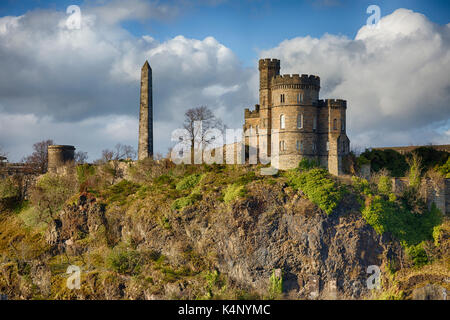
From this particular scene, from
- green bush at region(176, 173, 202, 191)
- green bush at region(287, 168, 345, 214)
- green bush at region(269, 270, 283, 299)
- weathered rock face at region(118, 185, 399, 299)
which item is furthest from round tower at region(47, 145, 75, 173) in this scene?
green bush at region(269, 270, 283, 299)

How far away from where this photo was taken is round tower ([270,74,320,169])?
187 feet

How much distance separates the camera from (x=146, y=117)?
6419 cm

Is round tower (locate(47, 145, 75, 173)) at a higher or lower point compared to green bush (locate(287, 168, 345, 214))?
higher

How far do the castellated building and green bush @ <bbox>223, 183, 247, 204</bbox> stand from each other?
6165mm

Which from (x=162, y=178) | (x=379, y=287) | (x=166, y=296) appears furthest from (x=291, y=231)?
(x=162, y=178)

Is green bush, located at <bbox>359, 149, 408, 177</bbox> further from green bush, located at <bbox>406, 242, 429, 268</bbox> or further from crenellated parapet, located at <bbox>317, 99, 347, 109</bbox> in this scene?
green bush, located at <bbox>406, 242, 429, 268</bbox>

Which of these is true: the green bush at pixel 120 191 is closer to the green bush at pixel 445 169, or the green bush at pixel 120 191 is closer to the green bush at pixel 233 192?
the green bush at pixel 233 192

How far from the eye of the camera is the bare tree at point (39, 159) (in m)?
81.3

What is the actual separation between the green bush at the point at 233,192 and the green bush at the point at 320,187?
4.70 meters

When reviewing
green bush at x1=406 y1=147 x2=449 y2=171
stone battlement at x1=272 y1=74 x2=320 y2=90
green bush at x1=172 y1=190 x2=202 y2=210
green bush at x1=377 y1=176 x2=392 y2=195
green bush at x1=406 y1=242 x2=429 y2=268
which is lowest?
green bush at x1=406 y1=242 x2=429 y2=268

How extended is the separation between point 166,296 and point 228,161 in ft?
65.3

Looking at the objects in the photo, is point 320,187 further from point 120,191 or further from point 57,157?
point 57,157

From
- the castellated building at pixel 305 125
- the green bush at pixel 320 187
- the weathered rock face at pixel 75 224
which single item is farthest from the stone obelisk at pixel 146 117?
the green bush at pixel 320 187

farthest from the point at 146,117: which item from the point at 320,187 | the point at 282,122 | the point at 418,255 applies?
the point at 418,255
